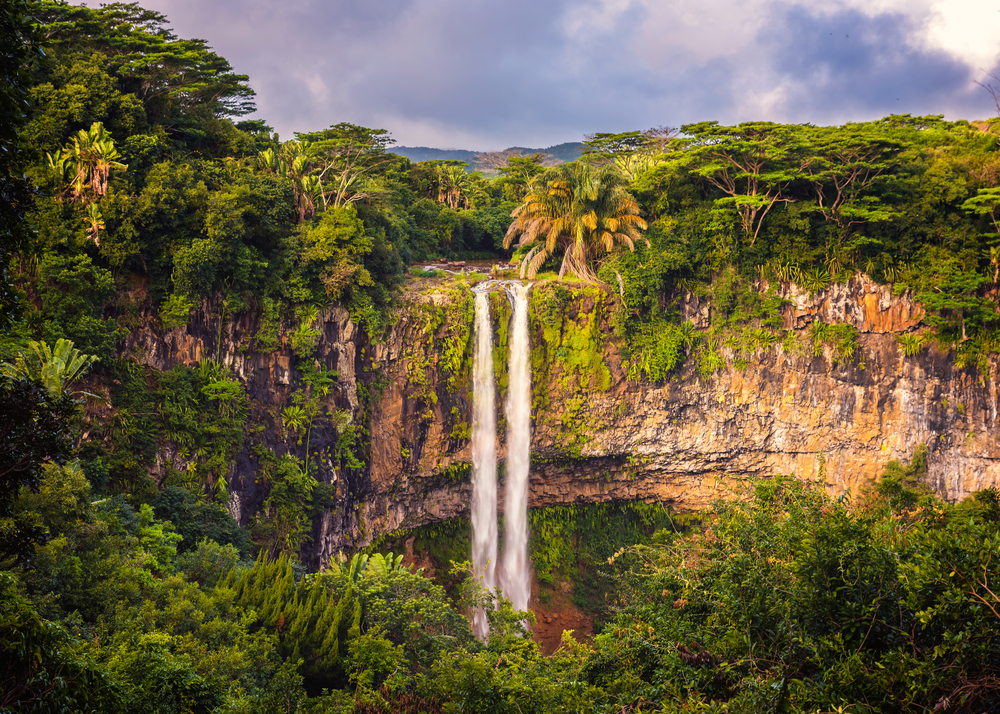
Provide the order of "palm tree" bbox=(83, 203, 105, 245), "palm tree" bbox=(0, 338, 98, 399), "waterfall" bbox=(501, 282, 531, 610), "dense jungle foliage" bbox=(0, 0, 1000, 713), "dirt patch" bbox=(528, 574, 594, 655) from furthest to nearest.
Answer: "dirt patch" bbox=(528, 574, 594, 655)
"waterfall" bbox=(501, 282, 531, 610)
"palm tree" bbox=(83, 203, 105, 245)
"palm tree" bbox=(0, 338, 98, 399)
"dense jungle foliage" bbox=(0, 0, 1000, 713)

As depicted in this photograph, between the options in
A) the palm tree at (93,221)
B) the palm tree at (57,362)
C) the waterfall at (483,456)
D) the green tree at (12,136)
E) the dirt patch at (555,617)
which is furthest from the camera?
the dirt patch at (555,617)

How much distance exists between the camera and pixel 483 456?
23.9 m

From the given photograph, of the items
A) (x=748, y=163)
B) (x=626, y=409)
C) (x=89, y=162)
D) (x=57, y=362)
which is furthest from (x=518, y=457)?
(x=89, y=162)

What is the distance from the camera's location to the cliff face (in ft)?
71.4

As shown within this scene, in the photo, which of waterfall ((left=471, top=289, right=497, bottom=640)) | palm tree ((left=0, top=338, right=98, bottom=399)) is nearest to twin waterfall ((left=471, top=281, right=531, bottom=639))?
waterfall ((left=471, top=289, right=497, bottom=640))

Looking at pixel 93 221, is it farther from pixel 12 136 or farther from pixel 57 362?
pixel 12 136

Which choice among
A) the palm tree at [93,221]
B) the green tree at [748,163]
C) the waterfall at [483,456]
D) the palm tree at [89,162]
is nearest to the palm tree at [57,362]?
the palm tree at [93,221]

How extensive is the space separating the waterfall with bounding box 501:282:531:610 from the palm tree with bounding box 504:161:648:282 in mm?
2196

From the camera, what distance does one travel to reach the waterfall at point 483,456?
925 inches

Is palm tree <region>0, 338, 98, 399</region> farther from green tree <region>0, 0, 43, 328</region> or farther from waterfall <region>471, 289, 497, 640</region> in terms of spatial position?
waterfall <region>471, 289, 497, 640</region>

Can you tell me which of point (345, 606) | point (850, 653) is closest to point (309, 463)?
point (345, 606)

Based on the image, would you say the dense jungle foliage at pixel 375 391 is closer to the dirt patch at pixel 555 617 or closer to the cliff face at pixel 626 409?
the cliff face at pixel 626 409

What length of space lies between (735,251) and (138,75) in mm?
20381

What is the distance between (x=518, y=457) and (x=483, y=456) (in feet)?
4.72
